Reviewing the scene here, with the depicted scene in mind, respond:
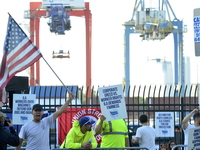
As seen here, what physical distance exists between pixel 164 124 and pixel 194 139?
4.05 meters

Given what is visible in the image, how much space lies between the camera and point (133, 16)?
181 ft

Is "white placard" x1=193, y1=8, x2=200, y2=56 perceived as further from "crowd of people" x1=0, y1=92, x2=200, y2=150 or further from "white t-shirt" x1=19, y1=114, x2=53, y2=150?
"white t-shirt" x1=19, y1=114, x2=53, y2=150

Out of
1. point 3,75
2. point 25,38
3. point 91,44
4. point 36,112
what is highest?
point 91,44

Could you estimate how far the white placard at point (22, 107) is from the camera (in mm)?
10477

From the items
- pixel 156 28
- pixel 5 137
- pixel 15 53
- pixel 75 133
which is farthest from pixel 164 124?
pixel 156 28

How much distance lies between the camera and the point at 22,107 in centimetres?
1054

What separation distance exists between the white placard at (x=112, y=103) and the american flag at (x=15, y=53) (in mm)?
1252

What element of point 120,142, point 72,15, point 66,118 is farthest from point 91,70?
point 120,142

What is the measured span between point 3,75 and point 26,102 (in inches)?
106

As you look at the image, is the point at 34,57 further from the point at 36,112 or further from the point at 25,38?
the point at 36,112

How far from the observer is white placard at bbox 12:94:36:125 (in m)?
10.5

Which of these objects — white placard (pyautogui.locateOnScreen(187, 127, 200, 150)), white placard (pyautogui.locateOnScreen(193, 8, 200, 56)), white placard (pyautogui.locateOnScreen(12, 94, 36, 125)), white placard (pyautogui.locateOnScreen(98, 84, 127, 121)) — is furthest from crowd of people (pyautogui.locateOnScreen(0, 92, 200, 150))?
white placard (pyautogui.locateOnScreen(12, 94, 36, 125))

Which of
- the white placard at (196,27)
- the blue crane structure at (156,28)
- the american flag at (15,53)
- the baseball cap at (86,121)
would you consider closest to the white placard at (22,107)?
the american flag at (15,53)

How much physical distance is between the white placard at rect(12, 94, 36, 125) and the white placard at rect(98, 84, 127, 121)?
2.43 metres
